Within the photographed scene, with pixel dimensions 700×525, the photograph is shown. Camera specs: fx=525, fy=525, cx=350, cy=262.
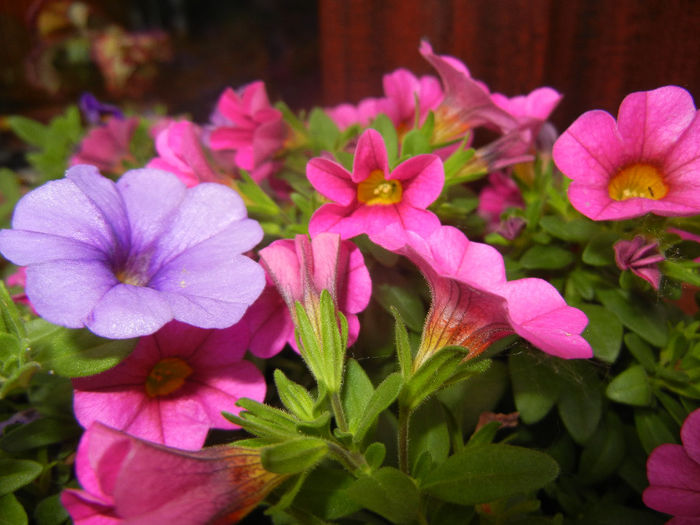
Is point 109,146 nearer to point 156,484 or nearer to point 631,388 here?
point 156,484

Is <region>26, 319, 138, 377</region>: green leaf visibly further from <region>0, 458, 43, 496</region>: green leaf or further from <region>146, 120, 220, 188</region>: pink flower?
<region>146, 120, 220, 188</region>: pink flower

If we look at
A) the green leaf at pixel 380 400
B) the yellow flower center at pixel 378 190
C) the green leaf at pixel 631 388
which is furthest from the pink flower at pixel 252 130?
the green leaf at pixel 631 388

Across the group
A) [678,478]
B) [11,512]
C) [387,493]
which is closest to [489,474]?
[387,493]

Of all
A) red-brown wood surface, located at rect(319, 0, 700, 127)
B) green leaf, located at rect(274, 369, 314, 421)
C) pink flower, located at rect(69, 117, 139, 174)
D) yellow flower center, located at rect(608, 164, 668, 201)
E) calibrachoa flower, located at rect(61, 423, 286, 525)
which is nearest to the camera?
calibrachoa flower, located at rect(61, 423, 286, 525)

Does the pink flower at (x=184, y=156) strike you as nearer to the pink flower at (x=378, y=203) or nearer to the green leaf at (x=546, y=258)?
the pink flower at (x=378, y=203)

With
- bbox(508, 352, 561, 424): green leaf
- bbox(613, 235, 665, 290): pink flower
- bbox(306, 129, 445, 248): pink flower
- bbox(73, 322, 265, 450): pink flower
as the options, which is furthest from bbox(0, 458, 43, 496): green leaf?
bbox(613, 235, 665, 290): pink flower

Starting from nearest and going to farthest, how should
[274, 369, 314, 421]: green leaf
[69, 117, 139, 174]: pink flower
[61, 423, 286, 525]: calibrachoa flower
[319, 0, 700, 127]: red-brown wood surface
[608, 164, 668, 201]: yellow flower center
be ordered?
1. [61, 423, 286, 525]: calibrachoa flower
2. [274, 369, 314, 421]: green leaf
3. [608, 164, 668, 201]: yellow flower center
4. [319, 0, 700, 127]: red-brown wood surface
5. [69, 117, 139, 174]: pink flower

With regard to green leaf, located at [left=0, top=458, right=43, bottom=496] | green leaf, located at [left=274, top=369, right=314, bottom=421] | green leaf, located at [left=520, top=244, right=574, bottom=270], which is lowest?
green leaf, located at [left=0, top=458, right=43, bottom=496]
